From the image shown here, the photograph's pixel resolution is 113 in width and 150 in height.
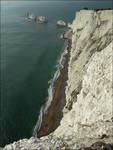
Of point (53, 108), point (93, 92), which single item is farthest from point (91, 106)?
point (53, 108)

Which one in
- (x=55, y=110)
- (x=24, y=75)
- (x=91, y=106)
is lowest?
(x=55, y=110)

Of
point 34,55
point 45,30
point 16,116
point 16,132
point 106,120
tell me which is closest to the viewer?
point 106,120

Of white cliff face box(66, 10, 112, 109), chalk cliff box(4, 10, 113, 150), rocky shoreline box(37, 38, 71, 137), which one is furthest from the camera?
rocky shoreline box(37, 38, 71, 137)

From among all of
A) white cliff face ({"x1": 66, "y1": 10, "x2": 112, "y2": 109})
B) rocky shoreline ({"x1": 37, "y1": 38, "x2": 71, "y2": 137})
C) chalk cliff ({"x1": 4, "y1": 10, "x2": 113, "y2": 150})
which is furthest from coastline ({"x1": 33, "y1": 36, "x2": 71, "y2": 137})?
chalk cliff ({"x1": 4, "y1": 10, "x2": 113, "y2": 150})

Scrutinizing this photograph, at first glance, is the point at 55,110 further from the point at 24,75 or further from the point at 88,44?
the point at 24,75

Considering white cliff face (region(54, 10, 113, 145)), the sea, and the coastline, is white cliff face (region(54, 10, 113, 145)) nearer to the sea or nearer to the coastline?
the coastline

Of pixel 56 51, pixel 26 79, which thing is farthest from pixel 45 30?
pixel 26 79

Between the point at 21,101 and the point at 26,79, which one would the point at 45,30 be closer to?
the point at 26,79
